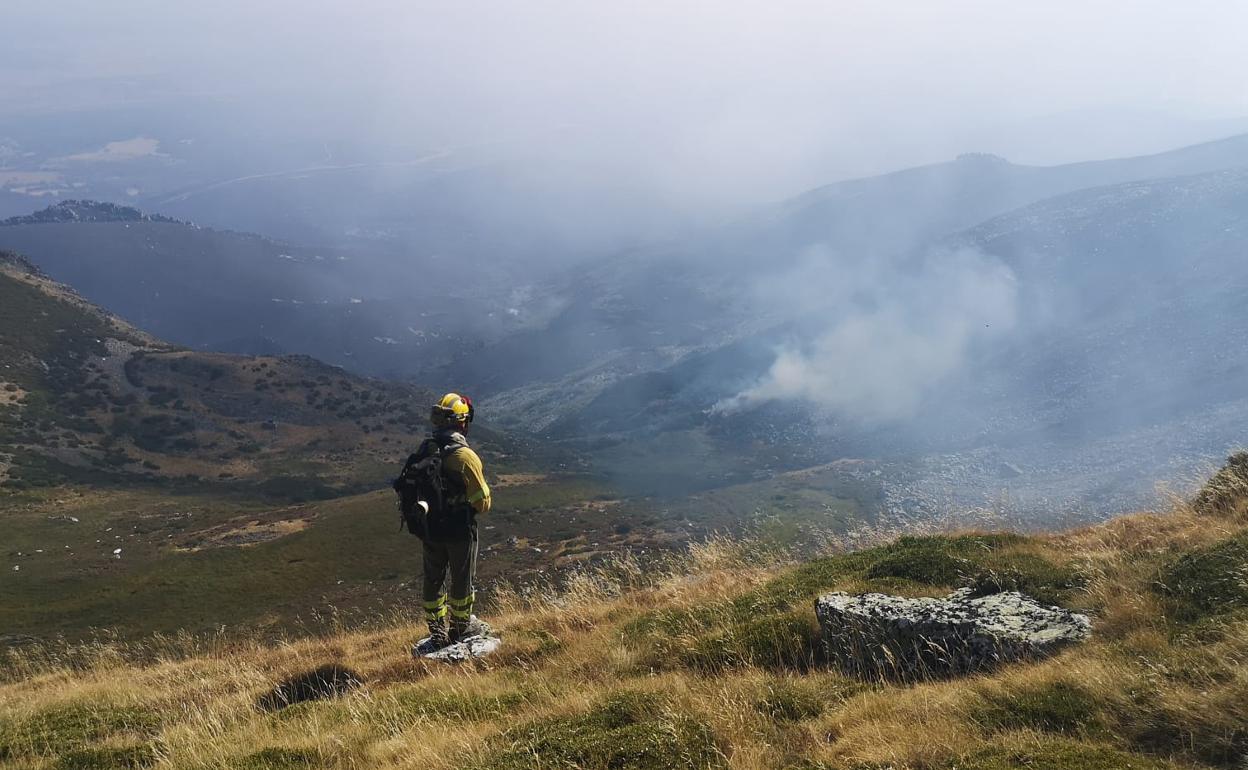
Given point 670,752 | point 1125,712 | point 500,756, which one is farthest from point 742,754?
point 1125,712

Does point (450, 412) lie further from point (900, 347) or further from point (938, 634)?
point (900, 347)

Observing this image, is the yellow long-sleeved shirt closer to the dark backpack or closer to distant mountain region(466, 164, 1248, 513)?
the dark backpack

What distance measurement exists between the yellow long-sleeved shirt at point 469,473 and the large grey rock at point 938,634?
4.91 metres

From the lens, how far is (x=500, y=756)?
17.0 feet

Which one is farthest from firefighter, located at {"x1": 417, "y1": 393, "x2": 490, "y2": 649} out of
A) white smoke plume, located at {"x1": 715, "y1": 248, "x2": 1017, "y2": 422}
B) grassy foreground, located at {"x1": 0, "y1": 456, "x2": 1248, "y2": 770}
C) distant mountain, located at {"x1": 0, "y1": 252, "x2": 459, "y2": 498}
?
white smoke plume, located at {"x1": 715, "y1": 248, "x2": 1017, "y2": 422}

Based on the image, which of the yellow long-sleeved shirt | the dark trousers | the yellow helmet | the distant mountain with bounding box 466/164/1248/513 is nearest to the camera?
the yellow long-sleeved shirt

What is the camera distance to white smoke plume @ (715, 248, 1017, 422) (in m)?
147

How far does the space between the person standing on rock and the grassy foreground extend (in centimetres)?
84

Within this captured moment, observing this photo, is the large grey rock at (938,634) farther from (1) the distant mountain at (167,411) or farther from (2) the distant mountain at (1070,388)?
(1) the distant mountain at (167,411)

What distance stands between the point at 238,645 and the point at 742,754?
11.7 metres

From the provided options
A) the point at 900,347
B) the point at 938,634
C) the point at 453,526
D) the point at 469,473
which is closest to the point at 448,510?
the point at 453,526

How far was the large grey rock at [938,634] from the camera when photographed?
6.45 meters

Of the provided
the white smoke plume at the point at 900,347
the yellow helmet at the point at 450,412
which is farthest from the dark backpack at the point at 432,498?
the white smoke plume at the point at 900,347

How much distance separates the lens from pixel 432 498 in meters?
9.55
